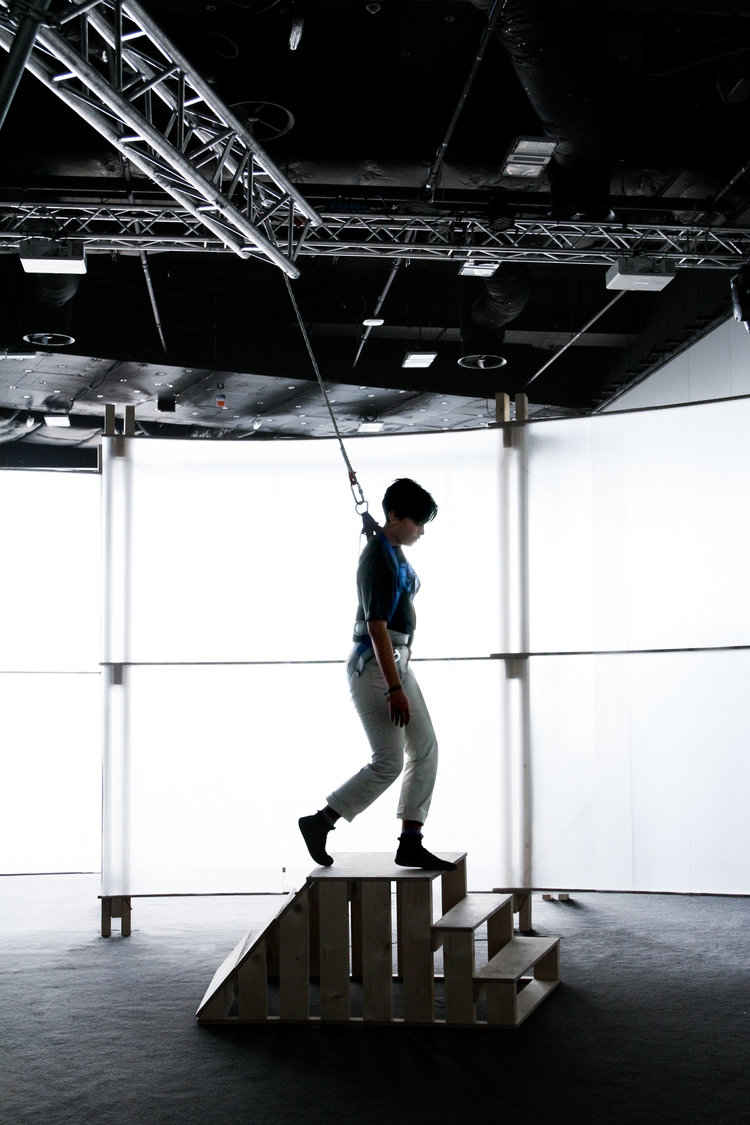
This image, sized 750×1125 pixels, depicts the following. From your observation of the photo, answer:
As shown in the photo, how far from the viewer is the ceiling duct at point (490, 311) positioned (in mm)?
9289

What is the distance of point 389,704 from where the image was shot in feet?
14.0

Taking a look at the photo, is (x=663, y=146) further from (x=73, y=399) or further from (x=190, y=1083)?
(x=73, y=399)

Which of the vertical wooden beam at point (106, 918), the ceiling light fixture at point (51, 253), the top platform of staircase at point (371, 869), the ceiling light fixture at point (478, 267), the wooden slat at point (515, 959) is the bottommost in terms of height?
the vertical wooden beam at point (106, 918)

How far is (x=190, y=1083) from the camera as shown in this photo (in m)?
3.33

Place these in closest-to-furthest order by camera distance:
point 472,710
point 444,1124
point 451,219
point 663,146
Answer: point 444,1124
point 472,710
point 663,146
point 451,219

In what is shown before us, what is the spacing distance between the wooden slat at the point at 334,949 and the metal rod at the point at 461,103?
13.2 feet

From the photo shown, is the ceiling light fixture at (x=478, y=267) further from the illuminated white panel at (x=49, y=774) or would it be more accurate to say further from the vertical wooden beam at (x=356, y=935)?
the vertical wooden beam at (x=356, y=935)

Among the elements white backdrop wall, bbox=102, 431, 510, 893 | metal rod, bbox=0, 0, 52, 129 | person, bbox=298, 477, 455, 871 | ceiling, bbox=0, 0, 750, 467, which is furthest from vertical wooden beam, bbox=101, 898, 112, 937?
ceiling, bbox=0, 0, 750, 467

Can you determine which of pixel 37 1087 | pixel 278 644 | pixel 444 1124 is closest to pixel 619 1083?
pixel 444 1124

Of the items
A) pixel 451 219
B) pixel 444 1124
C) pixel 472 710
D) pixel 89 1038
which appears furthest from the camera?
pixel 451 219

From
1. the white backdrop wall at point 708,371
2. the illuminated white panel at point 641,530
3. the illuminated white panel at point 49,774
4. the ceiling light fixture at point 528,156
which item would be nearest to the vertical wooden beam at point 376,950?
the illuminated white panel at point 641,530

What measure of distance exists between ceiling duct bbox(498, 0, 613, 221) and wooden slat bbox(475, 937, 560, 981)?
4181 mm

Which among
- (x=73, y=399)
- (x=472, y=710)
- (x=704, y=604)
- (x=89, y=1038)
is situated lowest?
(x=89, y=1038)

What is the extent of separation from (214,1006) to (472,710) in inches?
88.7
